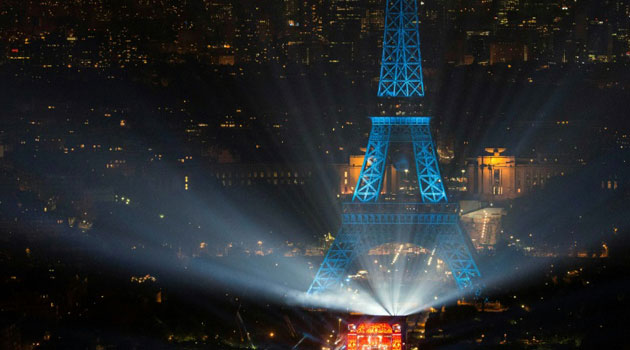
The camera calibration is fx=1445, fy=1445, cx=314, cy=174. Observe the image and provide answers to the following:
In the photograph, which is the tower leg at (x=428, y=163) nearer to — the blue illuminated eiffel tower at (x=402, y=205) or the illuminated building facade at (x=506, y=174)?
the blue illuminated eiffel tower at (x=402, y=205)

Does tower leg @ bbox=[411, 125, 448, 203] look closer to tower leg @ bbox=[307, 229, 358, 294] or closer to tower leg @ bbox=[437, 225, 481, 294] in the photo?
tower leg @ bbox=[437, 225, 481, 294]

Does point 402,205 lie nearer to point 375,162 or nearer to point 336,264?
point 375,162

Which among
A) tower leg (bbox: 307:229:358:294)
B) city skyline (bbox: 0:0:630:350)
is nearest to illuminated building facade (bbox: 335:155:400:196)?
city skyline (bbox: 0:0:630:350)

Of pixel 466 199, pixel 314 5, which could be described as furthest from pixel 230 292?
pixel 314 5

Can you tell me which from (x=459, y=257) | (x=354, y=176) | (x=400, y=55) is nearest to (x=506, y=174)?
(x=354, y=176)

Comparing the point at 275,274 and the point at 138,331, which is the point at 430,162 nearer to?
the point at 275,274

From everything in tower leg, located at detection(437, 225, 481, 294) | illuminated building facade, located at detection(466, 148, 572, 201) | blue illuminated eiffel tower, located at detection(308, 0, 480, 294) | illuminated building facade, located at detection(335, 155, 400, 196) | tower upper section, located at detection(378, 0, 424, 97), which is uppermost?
tower upper section, located at detection(378, 0, 424, 97)

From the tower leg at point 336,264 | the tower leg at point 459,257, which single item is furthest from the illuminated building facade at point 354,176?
the tower leg at point 336,264
